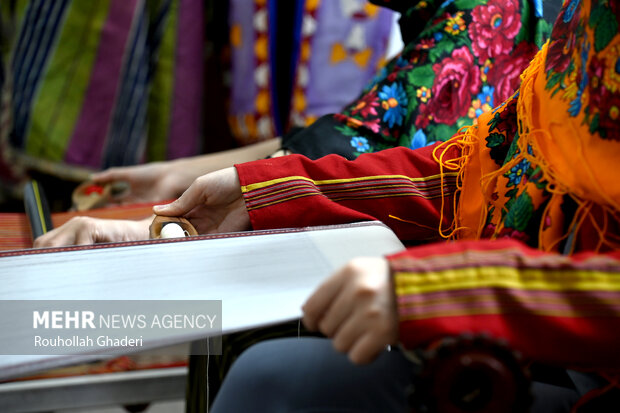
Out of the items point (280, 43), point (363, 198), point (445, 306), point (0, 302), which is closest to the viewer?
point (445, 306)

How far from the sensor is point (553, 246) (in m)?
0.53

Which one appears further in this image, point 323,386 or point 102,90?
point 102,90

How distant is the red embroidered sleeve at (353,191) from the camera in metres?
0.69

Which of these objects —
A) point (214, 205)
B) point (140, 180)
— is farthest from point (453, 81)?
point (140, 180)

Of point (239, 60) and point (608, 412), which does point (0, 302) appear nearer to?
point (608, 412)

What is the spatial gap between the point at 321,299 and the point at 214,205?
1.12ft

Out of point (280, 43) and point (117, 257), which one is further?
point (280, 43)

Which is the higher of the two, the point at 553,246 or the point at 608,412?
the point at 553,246

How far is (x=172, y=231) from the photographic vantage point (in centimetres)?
68

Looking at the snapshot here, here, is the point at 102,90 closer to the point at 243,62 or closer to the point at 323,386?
the point at 243,62

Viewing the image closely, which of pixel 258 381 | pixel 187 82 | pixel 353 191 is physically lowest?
pixel 258 381

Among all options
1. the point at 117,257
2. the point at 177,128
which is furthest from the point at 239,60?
the point at 117,257

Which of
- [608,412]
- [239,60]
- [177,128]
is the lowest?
[608,412]

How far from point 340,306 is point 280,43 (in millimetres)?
1255
